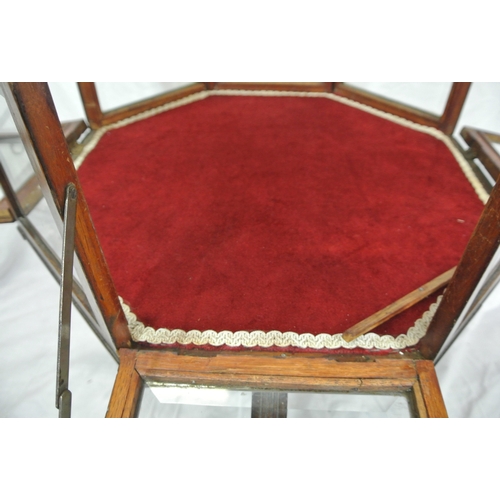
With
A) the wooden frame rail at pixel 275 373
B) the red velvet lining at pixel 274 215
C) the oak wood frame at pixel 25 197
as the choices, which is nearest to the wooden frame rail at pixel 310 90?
the red velvet lining at pixel 274 215

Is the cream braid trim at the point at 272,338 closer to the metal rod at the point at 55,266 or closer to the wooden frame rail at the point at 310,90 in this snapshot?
the metal rod at the point at 55,266

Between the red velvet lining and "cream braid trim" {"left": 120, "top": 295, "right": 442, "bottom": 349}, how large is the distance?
33 millimetres

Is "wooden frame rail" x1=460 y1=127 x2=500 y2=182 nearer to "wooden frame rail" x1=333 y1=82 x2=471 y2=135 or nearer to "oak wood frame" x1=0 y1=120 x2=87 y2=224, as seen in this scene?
"wooden frame rail" x1=333 y1=82 x2=471 y2=135

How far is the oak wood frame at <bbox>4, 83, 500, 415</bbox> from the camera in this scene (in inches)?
33.8

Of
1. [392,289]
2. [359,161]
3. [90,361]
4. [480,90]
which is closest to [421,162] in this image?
[359,161]

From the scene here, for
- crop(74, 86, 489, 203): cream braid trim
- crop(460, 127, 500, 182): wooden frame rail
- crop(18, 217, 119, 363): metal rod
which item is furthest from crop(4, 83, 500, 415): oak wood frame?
crop(460, 127, 500, 182): wooden frame rail

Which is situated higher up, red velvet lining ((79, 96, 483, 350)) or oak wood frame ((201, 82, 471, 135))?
oak wood frame ((201, 82, 471, 135))

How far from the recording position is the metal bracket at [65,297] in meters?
0.98

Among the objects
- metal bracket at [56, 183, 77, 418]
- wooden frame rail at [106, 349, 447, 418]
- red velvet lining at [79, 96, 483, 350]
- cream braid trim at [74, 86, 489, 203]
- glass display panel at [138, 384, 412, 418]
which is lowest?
glass display panel at [138, 384, 412, 418]

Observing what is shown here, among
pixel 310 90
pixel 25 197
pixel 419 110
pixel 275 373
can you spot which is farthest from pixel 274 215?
pixel 310 90

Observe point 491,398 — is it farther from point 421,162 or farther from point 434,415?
point 421,162

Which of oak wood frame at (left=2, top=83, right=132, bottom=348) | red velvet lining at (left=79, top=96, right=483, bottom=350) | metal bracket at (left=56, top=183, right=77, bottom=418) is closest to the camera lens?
oak wood frame at (left=2, top=83, right=132, bottom=348)

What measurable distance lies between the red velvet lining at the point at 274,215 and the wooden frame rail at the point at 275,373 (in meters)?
0.14

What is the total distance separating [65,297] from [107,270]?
0.26 meters
